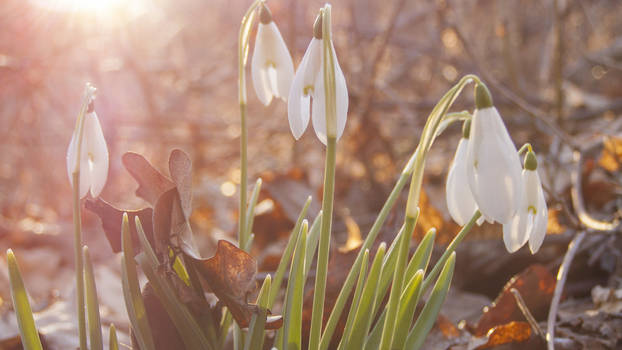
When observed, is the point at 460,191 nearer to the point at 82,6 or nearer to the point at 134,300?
the point at 134,300

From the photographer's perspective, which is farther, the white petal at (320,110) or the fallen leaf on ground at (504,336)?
the fallen leaf on ground at (504,336)

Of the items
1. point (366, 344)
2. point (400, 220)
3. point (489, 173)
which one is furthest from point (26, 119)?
point (489, 173)

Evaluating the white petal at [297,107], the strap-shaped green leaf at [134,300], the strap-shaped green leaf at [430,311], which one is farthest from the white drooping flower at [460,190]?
the strap-shaped green leaf at [134,300]

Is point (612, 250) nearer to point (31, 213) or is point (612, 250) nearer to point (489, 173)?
point (489, 173)

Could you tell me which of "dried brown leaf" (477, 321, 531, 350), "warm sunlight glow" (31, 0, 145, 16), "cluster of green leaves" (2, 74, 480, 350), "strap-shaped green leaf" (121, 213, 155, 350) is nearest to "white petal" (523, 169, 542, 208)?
"cluster of green leaves" (2, 74, 480, 350)

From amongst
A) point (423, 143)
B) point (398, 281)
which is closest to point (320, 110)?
point (423, 143)

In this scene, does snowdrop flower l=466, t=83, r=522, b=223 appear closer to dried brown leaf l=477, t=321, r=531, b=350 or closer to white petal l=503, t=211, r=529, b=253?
white petal l=503, t=211, r=529, b=253

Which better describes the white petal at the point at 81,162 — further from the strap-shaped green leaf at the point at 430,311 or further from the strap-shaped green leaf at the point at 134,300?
the strap-shaped green leaf at the point at 430,311
